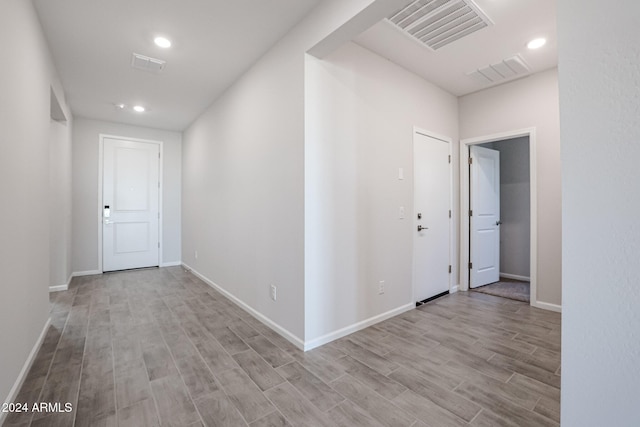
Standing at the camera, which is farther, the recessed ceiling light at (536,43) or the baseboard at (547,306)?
the baseboard at (547,306)

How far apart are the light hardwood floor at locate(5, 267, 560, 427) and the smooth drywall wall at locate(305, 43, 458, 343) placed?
1.21 feet

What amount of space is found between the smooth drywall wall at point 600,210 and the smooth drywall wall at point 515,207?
4.39m

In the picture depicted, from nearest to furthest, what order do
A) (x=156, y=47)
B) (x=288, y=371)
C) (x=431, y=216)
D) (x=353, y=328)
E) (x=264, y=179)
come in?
(x=288, y=371)
(x=353, y=328)
(x=156, y=47)
(x=264, y=179)
(x=431, y=216)

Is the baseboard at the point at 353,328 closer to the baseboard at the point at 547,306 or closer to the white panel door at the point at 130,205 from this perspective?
the baseboard at the point at 547,306

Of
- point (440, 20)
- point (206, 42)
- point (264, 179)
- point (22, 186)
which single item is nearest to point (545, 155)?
point (440, 20)

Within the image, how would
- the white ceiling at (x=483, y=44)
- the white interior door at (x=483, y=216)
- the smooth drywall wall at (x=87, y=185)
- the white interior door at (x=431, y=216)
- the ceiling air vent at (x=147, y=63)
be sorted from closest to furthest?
the white ceiling at (x=483, y=44) < the ceiling air vent at (x=147, y=63) < the white interior door at (x=431, y=216) < the white interior door at (x=483, y=216) < the smooth drywall wall at (x=87, y=185)

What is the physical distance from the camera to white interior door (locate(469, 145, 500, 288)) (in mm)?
4004

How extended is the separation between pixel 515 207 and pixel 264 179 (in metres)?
4.36

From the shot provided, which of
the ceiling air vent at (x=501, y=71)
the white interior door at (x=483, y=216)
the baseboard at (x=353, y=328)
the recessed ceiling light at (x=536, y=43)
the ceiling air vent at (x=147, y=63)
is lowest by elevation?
the baseboard at (x=353, y=328)

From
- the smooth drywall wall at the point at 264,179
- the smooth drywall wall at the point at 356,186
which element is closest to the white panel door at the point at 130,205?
the smooth drywall wall at the point at 264,179

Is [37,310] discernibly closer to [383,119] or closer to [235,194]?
[235,194]

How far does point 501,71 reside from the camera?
3.25 m

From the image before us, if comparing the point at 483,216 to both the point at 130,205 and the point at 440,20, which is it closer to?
the point at 440,20

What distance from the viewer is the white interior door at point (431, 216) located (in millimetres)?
3336
